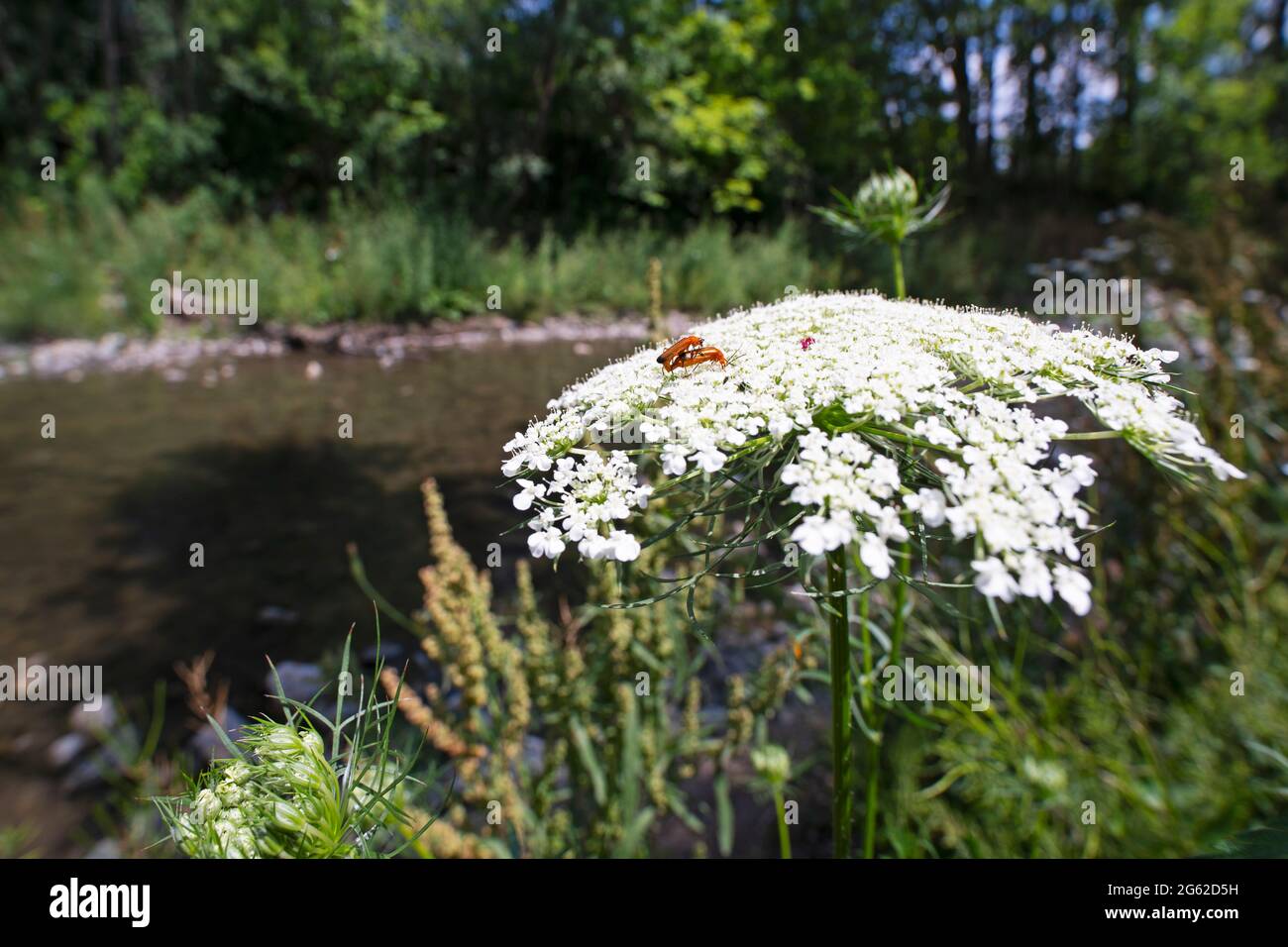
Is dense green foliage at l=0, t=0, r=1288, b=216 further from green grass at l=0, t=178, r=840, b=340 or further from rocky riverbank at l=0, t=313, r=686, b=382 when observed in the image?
rocky riverbank at l=0, t=313, r=686, b=382

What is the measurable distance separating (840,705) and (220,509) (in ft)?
17.0

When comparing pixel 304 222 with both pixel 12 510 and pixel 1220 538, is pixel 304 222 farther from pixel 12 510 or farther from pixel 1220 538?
pixel 1220 538

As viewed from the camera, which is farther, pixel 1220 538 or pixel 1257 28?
pixel 1257 28

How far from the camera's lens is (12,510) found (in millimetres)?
4742

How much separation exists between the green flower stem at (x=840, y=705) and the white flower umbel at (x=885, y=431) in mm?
63

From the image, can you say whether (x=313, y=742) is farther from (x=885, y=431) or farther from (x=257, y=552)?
(x=257, y=552)

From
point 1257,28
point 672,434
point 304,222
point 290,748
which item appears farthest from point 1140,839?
point 1257,28

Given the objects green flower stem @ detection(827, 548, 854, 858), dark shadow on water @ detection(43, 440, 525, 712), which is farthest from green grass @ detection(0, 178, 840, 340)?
green flower stem @ detection(827, 548, 854, 858)

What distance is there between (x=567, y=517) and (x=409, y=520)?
14.0 ft

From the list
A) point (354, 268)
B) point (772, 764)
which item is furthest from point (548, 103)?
point (772, 764)

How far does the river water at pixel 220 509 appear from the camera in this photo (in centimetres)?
367
